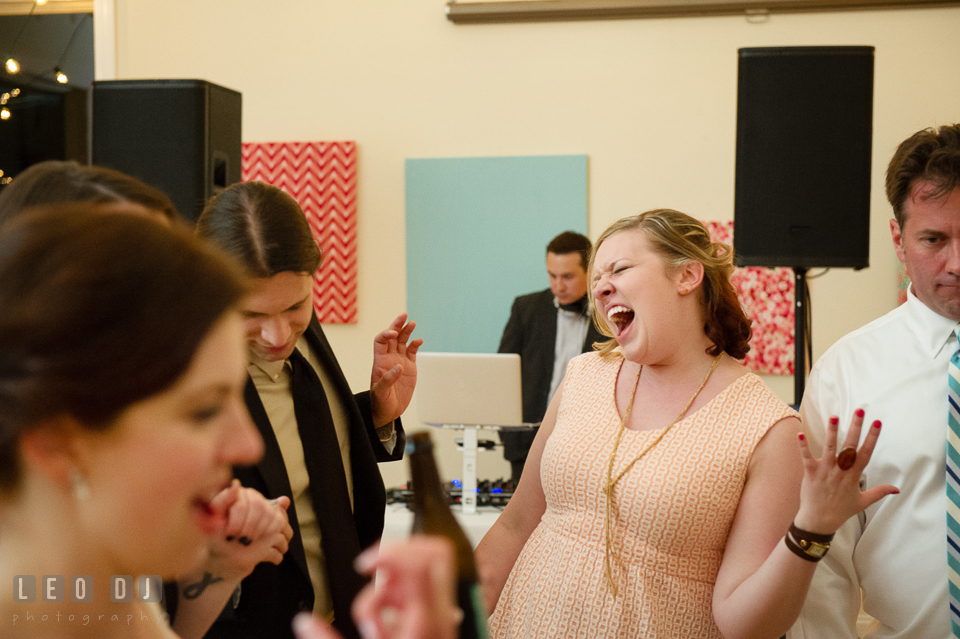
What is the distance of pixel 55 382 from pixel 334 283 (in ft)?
14.2

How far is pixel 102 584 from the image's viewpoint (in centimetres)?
61

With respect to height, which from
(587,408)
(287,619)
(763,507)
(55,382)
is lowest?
(287,619)

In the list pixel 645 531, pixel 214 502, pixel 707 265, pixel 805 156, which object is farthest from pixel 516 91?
pixel 214 502

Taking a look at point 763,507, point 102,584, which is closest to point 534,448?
point 763,507

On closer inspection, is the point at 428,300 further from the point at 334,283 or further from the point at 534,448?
the point at 534,448

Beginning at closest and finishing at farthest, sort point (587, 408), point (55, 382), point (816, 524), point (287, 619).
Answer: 1. point (55, 382)
2. point (816, 524)
3. point (287, 619)
4. point (587, 408)

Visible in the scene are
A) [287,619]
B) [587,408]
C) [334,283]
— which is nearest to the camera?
[287,619]

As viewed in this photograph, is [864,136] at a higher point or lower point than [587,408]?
higher

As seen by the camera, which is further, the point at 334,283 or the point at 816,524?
the point at 334,283

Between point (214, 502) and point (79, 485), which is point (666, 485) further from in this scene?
point (79, 485)

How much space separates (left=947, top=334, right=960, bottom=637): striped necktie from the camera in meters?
1.37

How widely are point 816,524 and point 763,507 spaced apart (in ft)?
0.58

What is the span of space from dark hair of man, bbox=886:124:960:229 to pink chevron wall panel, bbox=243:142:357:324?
143 inches

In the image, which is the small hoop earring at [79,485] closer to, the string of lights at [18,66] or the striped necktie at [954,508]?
the striped necktie at [954,508]
